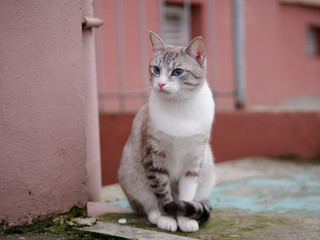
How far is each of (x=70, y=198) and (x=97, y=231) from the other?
25 centimetres

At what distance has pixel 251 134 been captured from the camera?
466 cm

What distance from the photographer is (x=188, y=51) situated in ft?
8.06

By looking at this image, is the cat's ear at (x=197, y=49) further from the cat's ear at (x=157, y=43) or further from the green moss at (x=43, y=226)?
the green moss at (x=43, y=226)

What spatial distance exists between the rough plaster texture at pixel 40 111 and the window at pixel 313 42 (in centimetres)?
993

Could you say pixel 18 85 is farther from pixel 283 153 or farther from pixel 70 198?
pixel 283 153

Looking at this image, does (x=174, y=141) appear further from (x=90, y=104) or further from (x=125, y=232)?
(x=90, y=104)

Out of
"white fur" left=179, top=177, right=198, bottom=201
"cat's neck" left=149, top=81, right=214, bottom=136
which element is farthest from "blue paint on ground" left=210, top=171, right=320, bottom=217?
"cat's neck" left=149, top=81, right=214, bottom=136

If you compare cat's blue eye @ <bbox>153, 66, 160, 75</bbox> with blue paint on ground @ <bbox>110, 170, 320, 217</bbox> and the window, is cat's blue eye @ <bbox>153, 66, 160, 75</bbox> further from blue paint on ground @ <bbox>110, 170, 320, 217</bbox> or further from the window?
the window

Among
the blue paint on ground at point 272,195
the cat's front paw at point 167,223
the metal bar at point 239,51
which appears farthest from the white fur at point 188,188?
the metal bar at point 239,51

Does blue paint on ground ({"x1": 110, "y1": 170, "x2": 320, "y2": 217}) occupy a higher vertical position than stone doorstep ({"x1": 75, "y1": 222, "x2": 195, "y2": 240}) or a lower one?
lower

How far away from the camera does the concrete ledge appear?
4484 mm

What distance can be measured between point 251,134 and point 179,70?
249 centimetres

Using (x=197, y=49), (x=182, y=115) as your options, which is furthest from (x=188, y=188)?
(x=197, y=49)

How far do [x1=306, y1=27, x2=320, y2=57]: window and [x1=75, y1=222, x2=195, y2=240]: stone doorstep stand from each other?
997 centimetres
